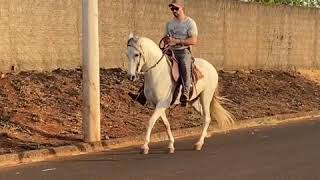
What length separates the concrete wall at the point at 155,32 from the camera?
15.6 metres

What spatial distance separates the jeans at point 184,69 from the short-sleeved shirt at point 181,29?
115 millimetres

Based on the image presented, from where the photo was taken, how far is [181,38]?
1136 cm

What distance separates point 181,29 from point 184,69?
69 centimetres

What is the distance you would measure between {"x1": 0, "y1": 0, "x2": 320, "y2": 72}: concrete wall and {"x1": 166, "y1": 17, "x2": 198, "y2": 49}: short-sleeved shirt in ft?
17.1

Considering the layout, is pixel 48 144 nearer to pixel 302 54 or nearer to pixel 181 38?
pixel 181 38

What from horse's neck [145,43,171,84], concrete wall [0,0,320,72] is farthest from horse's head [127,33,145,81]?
concrete wall [0,0,320,72]

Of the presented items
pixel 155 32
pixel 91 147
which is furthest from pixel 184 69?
pixel 155 32

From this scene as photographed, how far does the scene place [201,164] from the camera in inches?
408

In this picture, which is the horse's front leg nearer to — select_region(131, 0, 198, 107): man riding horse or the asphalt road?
the asphalt road

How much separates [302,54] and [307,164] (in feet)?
55.9

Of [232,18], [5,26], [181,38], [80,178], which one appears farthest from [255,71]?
[80,178]

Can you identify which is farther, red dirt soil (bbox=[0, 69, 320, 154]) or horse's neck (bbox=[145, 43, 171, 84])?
red dirt soil (bbox=[0, 69, 320, 154])

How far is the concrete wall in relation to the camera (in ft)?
51.2

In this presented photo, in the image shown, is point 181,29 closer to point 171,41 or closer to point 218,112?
point 171,41
